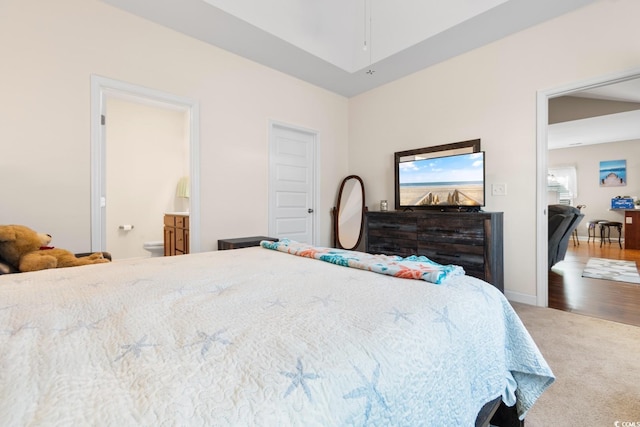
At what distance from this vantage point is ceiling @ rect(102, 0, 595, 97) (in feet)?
8.66

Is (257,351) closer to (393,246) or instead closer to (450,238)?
(450,238)

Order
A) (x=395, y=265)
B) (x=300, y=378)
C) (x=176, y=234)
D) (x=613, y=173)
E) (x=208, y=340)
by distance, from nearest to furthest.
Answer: (x=300, y=378) → (x=208, y=340) → (x=395, y=265) → (x=176, y=234) → (x=613, y=173)

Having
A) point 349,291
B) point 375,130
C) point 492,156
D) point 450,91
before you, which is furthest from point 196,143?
point 492,156

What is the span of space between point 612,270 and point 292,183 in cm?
477

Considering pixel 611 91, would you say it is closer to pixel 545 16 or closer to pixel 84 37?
pixel 545 16

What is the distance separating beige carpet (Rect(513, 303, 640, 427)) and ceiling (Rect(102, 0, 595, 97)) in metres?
2.73

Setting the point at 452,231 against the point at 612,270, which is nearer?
the point at 452,231

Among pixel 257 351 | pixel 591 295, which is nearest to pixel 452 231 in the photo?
pixel 591 295

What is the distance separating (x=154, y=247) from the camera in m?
4.48

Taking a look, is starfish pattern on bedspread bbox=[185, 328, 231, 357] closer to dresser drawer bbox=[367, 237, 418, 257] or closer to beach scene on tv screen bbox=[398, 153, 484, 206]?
dresser drawer bbox=[367, 237, 418, 257]

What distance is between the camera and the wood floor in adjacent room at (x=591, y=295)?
2.61m

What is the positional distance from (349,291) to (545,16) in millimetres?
3376

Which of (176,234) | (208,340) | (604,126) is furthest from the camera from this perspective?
(604,126)

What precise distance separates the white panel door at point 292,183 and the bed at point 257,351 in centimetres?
273
